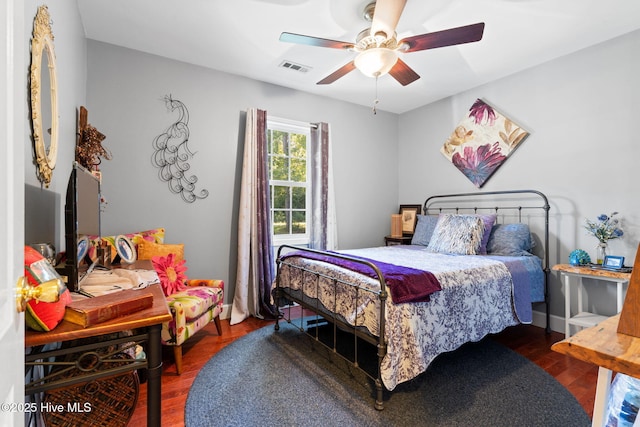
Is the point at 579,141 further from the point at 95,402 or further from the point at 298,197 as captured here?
the point at 95,402

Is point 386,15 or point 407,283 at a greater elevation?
point 386,15

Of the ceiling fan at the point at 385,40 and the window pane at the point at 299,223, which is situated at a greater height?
the ceiling fan at the point at 385,40

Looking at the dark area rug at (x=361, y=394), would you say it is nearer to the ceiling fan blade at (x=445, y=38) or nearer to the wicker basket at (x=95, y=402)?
the wicker basket at (x=95, y=402)

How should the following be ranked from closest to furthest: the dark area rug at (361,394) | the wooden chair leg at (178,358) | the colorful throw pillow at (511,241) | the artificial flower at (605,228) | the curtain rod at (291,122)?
the dark area rug at (361,394), the wooden chair leg at (178,358), the artificial flower at (605,228), the colorful throw pillow at (511,241), the curtain rod at (291,122)

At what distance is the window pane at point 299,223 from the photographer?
3856 millimetres

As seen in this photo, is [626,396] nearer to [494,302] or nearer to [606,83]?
[494,302]

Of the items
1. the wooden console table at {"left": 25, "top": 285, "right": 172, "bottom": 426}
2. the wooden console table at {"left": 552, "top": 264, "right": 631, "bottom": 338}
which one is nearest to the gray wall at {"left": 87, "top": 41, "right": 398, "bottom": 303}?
the wooden console table at {"left": 25, "top": 285, "right": 172, "bottom": 426}

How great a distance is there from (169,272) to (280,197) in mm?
1623

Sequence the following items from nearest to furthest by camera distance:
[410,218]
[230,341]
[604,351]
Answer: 1. [604,351]
2. [230,341]
3. [410,218]

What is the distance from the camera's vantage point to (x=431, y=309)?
1.88 metres

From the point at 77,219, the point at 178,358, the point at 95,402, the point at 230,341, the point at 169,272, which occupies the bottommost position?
the point at 230,341

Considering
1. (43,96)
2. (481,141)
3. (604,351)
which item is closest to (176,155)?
(43,96)

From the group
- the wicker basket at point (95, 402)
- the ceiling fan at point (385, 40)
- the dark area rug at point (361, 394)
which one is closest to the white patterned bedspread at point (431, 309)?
the dark area rug at point (361, 394)

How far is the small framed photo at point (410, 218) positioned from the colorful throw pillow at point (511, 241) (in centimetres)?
117
